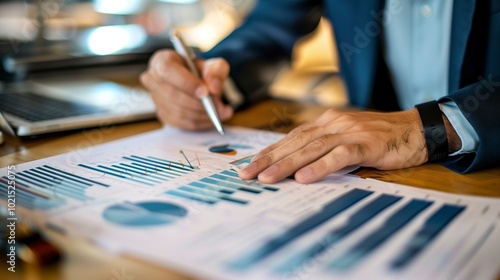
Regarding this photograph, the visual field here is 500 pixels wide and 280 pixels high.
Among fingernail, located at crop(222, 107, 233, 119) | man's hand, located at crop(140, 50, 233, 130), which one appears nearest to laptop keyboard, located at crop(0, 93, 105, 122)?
man's hand, located at crop(140, 50, 233, 130)

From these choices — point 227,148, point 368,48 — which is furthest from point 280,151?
point 368,48

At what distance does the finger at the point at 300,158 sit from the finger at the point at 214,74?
0.29 meters

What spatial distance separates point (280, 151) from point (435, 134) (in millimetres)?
216

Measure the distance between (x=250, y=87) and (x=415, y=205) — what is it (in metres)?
0.61

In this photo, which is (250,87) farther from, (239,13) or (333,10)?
(239,13)

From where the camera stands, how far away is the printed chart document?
0.39 meters

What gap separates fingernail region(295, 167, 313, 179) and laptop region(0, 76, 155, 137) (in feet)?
1.40

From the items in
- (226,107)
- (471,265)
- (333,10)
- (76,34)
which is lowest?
(471,265)

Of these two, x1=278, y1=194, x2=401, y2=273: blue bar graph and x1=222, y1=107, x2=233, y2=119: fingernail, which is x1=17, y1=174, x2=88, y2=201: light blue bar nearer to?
x1=278, y1=194, x2=401, y2=273: blue bar graph

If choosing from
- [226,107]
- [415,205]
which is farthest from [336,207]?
[226,107]

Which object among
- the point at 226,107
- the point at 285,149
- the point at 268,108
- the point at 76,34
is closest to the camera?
the point at 285,149

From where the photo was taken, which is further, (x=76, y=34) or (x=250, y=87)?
(x=76, y=34)

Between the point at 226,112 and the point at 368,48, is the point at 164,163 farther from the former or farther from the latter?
the point at 368,48

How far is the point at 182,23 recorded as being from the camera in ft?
7.69
